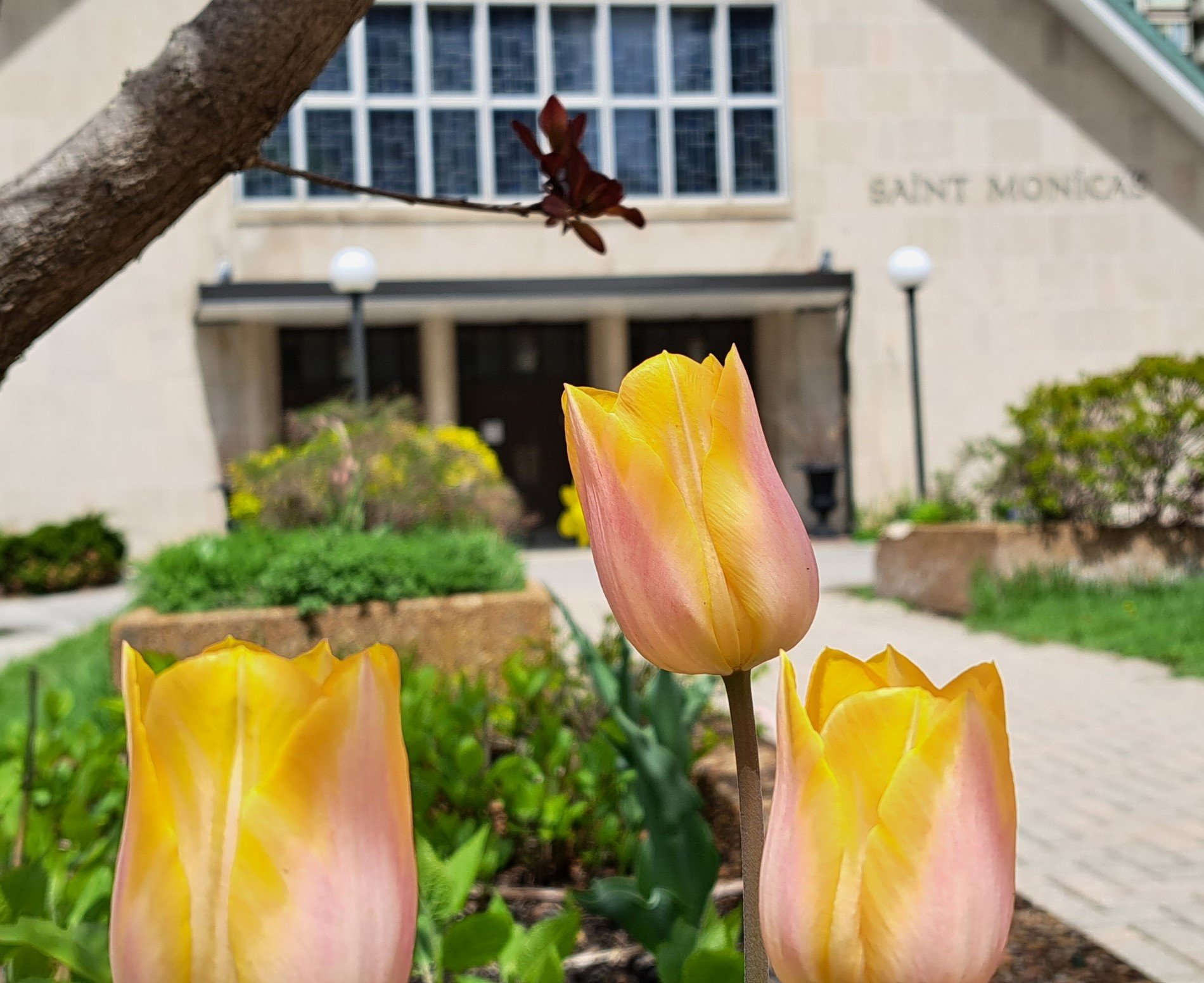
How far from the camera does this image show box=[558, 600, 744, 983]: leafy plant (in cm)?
154

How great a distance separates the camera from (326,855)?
0.55 meters

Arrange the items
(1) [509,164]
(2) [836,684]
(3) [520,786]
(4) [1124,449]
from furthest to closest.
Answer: (1) [509,164] < (4) [1124,449] < (3) [520,786] < (2) [836,684]

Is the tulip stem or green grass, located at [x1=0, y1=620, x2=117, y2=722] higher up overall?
the tulip stem

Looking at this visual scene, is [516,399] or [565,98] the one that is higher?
[565,98]

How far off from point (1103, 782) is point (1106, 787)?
81mm

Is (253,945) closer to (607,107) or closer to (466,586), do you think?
(466,586)

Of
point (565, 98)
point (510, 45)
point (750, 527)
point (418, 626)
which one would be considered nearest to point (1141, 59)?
point (565, 98)

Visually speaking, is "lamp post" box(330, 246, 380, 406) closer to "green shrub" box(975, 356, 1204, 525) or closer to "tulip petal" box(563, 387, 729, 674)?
"green shrub" box(975, 356, 1204, 525)

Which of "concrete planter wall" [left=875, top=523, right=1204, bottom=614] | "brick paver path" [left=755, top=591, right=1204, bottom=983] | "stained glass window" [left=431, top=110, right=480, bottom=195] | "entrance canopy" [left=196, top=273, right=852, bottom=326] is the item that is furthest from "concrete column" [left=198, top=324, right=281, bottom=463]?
"brick paver path" [left=755, top=591, right=1204, bottom=983]

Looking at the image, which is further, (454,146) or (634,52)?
(634,52)

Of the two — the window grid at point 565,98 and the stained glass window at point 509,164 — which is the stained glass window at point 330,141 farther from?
the stained glass window at point 509,164

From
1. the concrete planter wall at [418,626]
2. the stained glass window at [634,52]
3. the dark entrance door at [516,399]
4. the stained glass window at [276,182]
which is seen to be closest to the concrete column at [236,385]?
the stained glass window at [276,182]

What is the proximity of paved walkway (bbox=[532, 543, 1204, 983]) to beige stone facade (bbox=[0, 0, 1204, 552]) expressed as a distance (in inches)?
472

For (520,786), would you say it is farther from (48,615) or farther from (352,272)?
(48,615)
